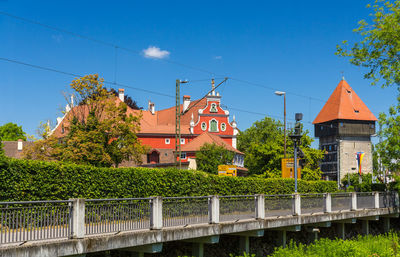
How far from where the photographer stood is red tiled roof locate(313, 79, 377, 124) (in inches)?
3989

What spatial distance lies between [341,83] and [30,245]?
10297cm

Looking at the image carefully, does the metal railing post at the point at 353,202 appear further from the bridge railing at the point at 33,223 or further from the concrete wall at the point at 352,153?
the concrete wall at the point at 352,153

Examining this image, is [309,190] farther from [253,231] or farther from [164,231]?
[164,231]

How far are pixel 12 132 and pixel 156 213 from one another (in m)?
84.0

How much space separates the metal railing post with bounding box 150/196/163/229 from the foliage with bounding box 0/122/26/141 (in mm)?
81736

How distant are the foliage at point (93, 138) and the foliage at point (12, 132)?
48.1 meters

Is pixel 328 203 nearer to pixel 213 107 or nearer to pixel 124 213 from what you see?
pixel 124 213

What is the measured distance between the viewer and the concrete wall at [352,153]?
97.9 m

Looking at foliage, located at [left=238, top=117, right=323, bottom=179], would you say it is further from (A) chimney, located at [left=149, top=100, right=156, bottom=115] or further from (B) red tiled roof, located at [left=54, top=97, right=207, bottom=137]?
(A) chimney, located at [left=149, top=100, right=156, bottom=115]

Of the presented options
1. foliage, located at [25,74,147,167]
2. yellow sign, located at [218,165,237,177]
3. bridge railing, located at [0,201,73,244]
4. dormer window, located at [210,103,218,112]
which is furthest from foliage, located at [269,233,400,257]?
dormer window, located at [210,103,218,112]

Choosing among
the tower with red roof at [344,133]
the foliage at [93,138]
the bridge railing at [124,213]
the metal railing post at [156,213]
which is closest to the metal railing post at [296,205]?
the bridge railing at [124,213]

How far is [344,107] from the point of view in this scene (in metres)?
102

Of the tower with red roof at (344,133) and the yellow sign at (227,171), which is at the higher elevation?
the tower with red roof at (344,133)

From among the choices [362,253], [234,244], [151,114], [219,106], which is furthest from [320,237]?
[151,114]
